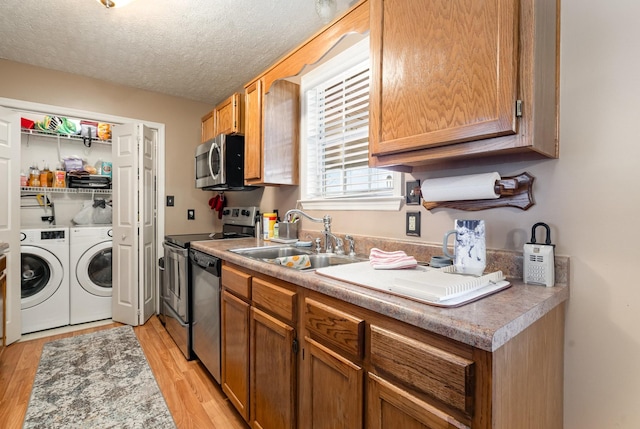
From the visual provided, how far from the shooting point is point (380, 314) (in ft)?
Result: 2.82

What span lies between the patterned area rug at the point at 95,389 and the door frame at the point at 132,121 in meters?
0.88

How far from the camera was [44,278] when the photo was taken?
285cm

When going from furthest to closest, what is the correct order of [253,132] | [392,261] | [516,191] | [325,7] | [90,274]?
[90,274] → [253,132] → [325,7] → [392,261] → [516,191]

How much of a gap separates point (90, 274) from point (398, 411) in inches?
134

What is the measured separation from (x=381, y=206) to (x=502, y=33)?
94 centimetres

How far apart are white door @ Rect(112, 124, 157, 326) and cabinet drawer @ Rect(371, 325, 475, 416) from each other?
2.83m

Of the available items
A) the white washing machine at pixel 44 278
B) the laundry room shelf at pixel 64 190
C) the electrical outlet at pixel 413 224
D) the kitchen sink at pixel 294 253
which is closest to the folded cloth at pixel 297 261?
the kitchen sink at pixel 294 253

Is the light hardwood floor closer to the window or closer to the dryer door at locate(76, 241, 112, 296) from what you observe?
the dryer door at locate(76, 241, 112, 296)

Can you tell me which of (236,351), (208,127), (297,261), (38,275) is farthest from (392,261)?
(38,275)

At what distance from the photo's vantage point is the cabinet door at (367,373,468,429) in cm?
71

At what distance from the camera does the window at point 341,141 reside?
1.78 metres

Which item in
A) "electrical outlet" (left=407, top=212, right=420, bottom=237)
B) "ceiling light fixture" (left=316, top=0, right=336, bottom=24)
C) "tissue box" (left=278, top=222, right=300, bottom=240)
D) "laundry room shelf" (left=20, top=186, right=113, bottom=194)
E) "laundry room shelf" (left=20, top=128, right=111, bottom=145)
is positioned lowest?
"tissue box" (left=278, top=222, right=300, bottom=240)

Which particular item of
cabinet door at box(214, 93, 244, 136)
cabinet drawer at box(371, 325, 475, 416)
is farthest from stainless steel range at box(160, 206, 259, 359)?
cabinet drawer at box(371, 325, 475, 416)

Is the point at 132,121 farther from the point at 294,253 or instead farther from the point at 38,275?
the point at 294,253
